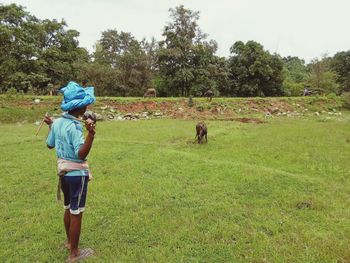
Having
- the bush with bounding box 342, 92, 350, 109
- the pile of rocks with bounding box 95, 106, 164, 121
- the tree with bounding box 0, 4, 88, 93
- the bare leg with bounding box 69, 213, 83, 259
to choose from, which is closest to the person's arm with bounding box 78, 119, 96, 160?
the bare leg with bounding box 69, 213, 83, 259

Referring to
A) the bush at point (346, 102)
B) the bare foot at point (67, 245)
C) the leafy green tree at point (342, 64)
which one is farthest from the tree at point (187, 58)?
the leafy green tree at point (342, 64)

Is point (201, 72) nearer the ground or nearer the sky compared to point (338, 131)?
nearer the sky

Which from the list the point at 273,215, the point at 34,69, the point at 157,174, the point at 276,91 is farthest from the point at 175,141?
the point at 276,91

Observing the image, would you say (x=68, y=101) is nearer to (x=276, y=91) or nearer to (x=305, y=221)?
(x=305, y=221)

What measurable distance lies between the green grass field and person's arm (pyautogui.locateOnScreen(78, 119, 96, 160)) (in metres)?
1.48

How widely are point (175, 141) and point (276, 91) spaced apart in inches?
1066

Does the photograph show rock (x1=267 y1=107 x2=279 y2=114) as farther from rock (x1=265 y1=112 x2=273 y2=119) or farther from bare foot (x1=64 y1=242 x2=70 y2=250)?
bare foot (x1=64 y1=242 x2=70 y2=250)

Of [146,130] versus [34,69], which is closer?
[146,130]

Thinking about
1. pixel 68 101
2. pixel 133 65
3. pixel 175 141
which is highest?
pixel 133 65

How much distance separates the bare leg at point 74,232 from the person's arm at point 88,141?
0.78 meters

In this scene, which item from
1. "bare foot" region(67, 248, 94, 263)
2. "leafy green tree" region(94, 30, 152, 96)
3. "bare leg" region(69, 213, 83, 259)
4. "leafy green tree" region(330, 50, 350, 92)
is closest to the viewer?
"bare leg" region(69, 213, 83, 259)

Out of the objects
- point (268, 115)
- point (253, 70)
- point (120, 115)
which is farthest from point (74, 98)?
point (253, 70)

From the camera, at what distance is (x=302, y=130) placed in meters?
15.2

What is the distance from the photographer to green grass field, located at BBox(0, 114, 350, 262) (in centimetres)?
423
